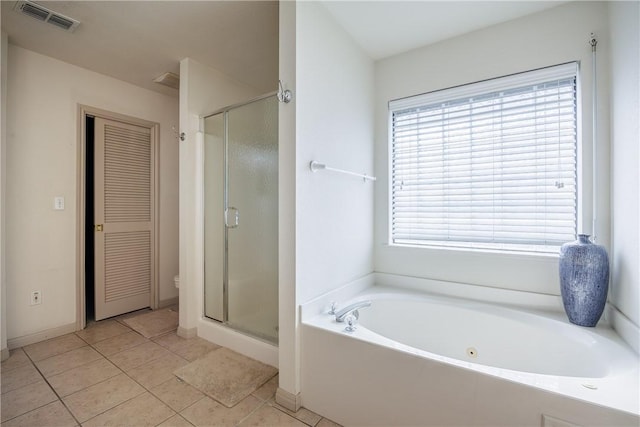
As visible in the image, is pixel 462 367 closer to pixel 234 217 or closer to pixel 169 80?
pixel 234 217

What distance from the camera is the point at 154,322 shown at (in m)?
2.70

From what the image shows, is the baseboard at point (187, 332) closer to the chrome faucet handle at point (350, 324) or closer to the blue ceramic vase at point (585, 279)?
the chrome faucet handle at point (350, 324)

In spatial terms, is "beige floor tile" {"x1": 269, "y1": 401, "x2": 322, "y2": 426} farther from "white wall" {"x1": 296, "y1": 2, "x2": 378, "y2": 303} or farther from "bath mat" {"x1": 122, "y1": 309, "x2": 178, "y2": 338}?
"bath mat" {"x1": 122, "y1": 309, "x2": 178, "y2": 338}

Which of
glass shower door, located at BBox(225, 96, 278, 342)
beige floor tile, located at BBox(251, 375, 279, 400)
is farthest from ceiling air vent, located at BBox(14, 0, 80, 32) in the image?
beige floor tile, located at BBox(251, 375, 279, 400)

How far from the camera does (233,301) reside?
2.29 metres

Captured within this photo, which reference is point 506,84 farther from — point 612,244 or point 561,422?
point 561,422

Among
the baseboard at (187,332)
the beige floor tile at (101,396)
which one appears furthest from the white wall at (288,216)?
the baseboard at (187,332)

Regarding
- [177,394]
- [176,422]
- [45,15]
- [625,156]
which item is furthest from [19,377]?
[625,156]

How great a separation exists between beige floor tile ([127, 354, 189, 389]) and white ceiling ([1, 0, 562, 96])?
237 cm

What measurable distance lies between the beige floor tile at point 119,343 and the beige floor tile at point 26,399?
42 cm

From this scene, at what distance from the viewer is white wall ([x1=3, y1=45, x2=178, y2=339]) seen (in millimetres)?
2188

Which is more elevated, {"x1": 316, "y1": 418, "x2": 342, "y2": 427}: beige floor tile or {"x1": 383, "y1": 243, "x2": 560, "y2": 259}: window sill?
{"x1": 383, "y1": 243, "x2": 560, "y2": 259}: window sill

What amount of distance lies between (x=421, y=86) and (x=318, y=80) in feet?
3.08

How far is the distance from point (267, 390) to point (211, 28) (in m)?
2.45
